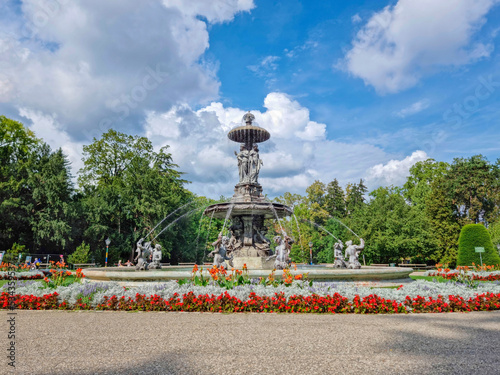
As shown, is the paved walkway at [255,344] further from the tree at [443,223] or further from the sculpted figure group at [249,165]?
the tree at [443,223]

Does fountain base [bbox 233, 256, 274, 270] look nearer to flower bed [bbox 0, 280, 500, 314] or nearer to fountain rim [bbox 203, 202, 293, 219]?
fountain rim [bbox 203, 202, 293, 219]

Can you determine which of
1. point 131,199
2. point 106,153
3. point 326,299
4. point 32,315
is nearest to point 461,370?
point 326,299

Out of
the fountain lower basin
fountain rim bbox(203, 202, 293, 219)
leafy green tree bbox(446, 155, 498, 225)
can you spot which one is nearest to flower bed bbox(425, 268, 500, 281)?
the fountain lower basin

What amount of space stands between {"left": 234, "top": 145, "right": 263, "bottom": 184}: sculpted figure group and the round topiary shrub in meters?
15.7

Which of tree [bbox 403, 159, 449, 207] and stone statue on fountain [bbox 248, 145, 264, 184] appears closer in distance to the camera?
stone statue on fountain [bbox 248, 145, 264, 184]

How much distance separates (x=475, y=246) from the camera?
22.1 m

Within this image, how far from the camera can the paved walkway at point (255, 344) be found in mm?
3689

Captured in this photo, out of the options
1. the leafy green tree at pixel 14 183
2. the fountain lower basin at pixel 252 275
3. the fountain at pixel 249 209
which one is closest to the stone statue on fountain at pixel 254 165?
the fountain at pixel 249 209

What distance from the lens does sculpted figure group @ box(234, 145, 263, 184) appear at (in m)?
17.5

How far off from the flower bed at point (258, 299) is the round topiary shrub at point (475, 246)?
16.5 m

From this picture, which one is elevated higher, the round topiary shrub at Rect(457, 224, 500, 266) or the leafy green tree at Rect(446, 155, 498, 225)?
the leafy green tree at Rect(446, 155, 498, 225)

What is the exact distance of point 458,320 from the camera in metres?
6.43

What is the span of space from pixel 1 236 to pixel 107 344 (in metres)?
30.0

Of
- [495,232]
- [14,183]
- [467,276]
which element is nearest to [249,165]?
[467,276]
